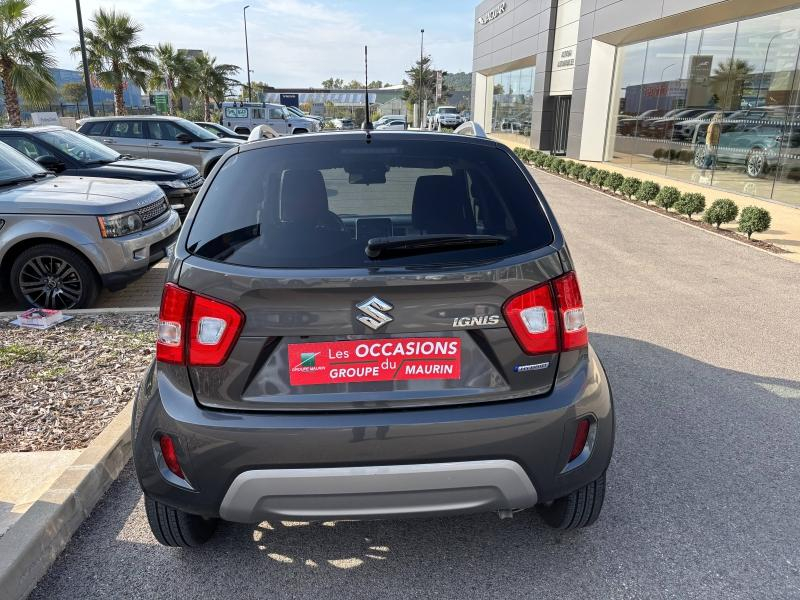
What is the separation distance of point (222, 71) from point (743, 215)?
4497 cm

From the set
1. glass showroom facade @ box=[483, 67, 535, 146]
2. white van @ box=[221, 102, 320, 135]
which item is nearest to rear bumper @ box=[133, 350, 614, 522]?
white van @ box=[221, 102, 320, 135]

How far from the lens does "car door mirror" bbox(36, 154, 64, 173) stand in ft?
→ 25.5

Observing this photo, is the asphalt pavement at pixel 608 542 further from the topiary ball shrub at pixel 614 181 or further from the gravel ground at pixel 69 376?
the topiary ball shrub at pixel 614 181

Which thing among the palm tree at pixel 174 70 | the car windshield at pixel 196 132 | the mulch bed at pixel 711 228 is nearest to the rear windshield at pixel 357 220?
the mulch bed at pixel 711 228

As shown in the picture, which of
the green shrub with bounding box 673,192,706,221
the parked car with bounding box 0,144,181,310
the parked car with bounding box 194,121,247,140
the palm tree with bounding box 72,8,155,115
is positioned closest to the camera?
the parked car with bounding box 0,144,181,310

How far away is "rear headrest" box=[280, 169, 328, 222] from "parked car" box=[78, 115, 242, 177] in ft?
37.6

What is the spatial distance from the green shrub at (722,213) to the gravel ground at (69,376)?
891cm

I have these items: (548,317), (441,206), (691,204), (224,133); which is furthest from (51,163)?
(691,204)

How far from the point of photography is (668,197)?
11.6 meters

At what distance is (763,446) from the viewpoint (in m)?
3.50

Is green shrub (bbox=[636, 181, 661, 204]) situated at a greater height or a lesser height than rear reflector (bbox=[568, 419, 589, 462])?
lesser

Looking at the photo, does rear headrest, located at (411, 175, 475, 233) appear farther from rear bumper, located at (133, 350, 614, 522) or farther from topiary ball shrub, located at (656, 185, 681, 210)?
topiary ball shrub, located at (656, 185, 681, 210)

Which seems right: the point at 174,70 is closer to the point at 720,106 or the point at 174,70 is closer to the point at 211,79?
the point at 211,79

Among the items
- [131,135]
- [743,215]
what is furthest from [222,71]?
[743,215]
